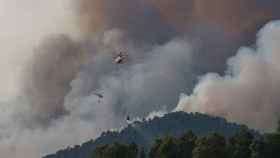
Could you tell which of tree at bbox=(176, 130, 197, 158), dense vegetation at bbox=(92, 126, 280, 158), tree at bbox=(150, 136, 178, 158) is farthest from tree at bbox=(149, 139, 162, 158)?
tree at bbox=(176, 130, 197, 158)

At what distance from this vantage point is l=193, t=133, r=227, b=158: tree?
133m

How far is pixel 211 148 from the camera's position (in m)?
134

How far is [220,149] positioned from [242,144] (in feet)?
23.4

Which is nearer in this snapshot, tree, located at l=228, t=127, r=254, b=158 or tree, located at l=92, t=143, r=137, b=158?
tree, located at l=228, t=127, r=254, b=158

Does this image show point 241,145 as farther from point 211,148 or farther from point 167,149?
point 167,149

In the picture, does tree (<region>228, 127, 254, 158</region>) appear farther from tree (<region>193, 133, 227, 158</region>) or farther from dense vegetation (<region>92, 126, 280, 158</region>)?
tree (<region>193, 133, 227, 158</region>)

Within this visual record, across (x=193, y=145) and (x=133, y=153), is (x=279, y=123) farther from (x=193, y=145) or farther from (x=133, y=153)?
(x=133, y=153)

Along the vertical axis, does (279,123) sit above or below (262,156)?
above

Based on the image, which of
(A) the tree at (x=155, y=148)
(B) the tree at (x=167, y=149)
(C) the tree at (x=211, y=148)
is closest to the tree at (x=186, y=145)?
(B) the tree at (x=167, y=149)

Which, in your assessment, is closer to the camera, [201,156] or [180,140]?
[201,156]

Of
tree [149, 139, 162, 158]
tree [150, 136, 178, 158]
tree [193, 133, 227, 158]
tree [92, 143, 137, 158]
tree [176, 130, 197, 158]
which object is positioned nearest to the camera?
tree [193, 133, 227, 158]

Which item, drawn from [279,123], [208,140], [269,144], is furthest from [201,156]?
[279,123]

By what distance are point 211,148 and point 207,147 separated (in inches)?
29.9

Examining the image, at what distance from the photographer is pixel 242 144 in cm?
13900
